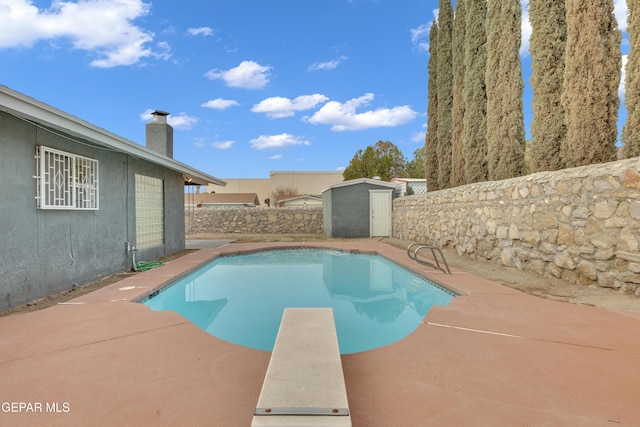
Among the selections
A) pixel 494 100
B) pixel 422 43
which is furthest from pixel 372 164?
pixel 494 100

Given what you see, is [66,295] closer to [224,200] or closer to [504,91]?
[504,91]

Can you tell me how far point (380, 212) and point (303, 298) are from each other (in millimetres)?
10093

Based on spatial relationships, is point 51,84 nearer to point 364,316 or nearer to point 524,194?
point 364,316

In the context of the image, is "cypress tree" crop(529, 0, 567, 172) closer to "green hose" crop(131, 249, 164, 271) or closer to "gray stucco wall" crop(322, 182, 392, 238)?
"gray stucco wall" crop(322, 182, 392, 238)

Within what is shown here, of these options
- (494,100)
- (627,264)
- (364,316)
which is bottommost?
(364,316)

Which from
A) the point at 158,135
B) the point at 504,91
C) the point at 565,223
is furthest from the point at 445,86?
the point at 158,135

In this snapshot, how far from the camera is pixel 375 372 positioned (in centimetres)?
256

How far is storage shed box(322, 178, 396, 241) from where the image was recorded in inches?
594

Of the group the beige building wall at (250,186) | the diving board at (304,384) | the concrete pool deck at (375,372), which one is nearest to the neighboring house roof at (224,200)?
the beige building wall at (250,186)

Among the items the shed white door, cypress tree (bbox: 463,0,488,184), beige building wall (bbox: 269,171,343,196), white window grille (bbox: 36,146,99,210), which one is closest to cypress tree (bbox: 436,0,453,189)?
cypress tree (bbox: 463,0,488,184)

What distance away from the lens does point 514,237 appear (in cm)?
648

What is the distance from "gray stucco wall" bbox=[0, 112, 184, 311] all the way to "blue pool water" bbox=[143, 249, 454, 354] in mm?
1525

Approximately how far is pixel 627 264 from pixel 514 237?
6.65 feet

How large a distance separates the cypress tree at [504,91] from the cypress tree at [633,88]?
8.47 ft
